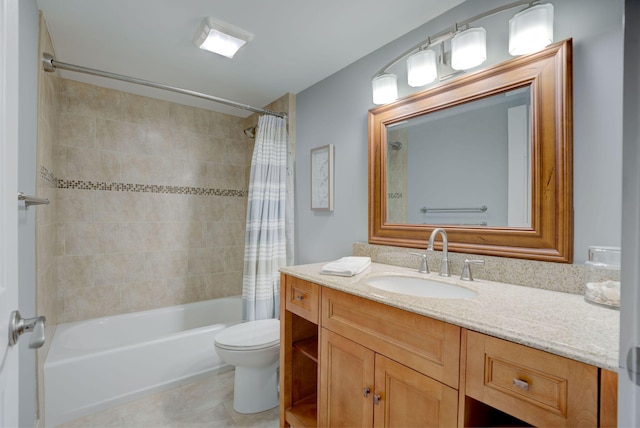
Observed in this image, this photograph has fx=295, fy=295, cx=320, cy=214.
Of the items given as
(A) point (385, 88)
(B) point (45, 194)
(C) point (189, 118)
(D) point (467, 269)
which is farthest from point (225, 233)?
(D) point (467, 269)

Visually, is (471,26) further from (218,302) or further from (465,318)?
(218,302)

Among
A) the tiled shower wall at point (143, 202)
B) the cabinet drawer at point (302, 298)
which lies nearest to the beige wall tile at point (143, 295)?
the tiled shower wall at point (143, 202)

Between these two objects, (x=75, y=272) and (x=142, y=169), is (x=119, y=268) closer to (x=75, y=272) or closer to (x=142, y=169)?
(x=75, y=272)

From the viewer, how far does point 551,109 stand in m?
1.16

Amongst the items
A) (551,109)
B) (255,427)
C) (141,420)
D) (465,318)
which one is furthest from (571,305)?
(141,420)

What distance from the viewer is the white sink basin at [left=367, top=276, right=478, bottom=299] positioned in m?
1.31

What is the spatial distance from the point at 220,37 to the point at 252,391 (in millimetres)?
2131

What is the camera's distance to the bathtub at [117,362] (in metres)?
1.76

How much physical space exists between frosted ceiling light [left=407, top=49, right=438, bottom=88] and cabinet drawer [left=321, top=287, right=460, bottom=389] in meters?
1.14

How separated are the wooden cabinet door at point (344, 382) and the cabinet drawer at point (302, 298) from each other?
0.11 metres

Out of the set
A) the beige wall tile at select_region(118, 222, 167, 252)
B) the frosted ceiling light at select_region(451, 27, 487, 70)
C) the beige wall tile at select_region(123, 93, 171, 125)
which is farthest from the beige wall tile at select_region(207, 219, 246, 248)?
the frosted ceiling light at select_region(451, 27, 487, 70)

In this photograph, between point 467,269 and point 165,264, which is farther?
point 165,264
